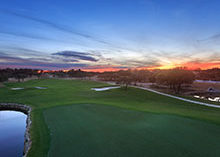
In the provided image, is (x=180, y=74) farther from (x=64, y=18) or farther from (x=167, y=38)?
(x=64, y=18)

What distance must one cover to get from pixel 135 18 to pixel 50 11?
46.9ft

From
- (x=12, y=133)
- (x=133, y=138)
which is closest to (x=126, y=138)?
(x=133, y=138)

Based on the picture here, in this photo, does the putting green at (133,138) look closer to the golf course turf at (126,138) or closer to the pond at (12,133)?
the golf course turf at (126,138)

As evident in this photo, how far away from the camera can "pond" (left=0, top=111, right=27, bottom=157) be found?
8.10 metres

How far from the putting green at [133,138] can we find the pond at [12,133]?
2.58m

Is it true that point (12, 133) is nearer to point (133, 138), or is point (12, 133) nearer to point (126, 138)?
point (126, 138)

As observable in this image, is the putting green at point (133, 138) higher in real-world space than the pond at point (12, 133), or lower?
higher

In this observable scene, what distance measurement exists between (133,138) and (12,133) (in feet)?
37.6

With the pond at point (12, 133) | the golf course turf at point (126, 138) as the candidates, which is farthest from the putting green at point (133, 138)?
the pond at point (12, 133)

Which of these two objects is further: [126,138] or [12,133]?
[12,133]

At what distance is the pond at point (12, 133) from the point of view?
26.6 ft

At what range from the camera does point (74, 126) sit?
8625 millimetres

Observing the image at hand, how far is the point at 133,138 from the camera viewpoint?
663 cm

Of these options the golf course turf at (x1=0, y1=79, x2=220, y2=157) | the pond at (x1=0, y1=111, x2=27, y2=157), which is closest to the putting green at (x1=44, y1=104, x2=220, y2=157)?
the golf course turf at (x1=0, y1=79, x2=220, y2=157)
